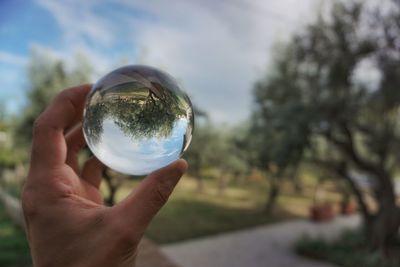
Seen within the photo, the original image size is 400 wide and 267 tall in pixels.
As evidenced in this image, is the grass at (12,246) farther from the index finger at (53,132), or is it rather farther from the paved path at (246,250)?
the index finger at (53,132)

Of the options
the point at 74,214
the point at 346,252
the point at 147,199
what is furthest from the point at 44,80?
the point at 346,252

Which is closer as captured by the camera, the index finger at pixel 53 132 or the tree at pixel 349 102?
the index finger at pixel 53 132

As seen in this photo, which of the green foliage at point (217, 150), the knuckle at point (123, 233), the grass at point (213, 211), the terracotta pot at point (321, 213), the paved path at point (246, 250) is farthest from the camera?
the green foliage at point (217, 150)

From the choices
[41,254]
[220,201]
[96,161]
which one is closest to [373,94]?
[96,161]

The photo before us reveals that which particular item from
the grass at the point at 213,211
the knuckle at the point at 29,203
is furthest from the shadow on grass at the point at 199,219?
the knuckle at the point at 29,203

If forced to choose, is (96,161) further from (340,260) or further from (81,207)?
(340,260)

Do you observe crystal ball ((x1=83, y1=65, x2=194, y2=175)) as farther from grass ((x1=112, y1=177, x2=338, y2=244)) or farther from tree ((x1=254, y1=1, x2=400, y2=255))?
grass ((x1=112, y1=177, x2=338, y2=244))

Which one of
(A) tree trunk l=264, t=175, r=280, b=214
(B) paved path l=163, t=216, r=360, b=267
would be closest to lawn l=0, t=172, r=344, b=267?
(A) tree trunk l=264, t=175, r=280, b=214
